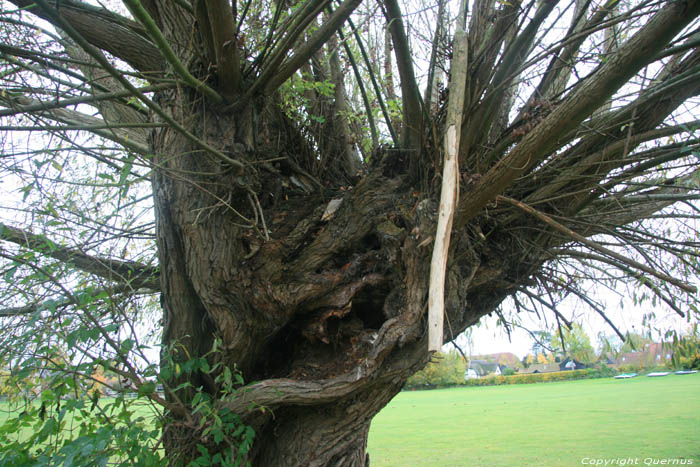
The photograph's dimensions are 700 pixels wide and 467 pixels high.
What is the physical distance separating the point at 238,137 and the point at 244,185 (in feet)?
0.98

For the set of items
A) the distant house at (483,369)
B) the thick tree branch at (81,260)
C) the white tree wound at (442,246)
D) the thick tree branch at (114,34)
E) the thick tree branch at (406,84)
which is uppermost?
the thick tree branch at (114,34)

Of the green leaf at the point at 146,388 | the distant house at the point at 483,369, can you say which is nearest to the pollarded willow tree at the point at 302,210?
the green leaf at the point at 146,388

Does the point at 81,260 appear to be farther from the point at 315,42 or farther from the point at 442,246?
the point at 442,246

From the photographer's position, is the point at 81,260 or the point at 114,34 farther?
the point at 81,260

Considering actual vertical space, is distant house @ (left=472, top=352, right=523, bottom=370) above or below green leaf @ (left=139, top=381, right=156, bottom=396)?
below

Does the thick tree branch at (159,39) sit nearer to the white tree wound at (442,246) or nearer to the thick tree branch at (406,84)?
the thick tree branch at (406,84)

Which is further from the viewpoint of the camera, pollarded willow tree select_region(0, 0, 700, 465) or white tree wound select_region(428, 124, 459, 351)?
pollarded willow tree select_region(0, 0, 700, 465)

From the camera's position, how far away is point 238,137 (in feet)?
7.48

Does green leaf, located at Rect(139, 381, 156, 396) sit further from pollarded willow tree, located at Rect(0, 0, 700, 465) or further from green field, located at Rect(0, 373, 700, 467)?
green field, located at Rect(0, 373, 700, 467)

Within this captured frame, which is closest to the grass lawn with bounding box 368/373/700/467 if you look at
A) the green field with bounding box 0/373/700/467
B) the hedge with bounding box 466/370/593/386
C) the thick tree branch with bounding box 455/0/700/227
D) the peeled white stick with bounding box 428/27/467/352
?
the green field with bounding box 0/373/700/467

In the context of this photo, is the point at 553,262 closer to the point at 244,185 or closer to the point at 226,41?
the point at 244,185

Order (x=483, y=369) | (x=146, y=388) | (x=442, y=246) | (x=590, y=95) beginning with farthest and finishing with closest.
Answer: (x=483, y=369) → (x=146, y=388) → (x=590, y=95) → (x=442, y=246)

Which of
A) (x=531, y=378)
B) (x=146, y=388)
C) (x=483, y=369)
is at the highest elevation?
(x=146, y=388)

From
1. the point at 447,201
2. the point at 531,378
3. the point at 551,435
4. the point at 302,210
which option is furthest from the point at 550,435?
the point at 531,378
